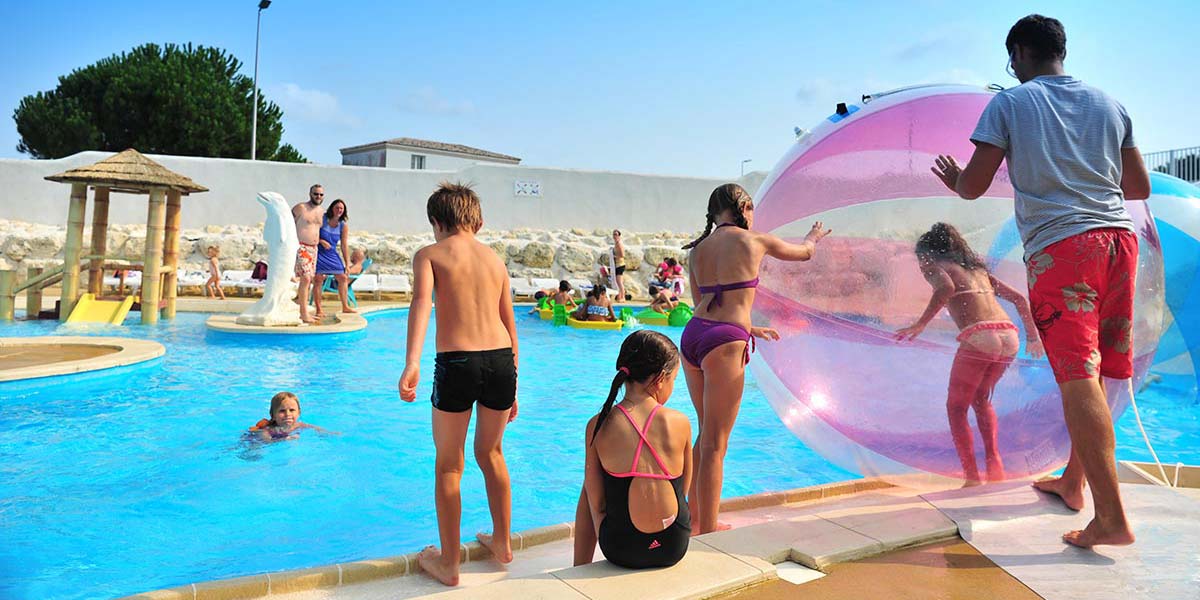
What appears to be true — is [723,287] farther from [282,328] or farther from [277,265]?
[277,265]

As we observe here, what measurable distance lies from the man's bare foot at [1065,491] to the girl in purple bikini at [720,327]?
1.57 meters

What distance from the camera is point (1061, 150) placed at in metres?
3.01

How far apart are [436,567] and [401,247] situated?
19.2m

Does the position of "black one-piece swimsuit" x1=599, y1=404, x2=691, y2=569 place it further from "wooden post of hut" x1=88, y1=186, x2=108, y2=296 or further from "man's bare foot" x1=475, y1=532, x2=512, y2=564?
"wooden post of hut" x1=88, y1=186, x2=108, y2=296

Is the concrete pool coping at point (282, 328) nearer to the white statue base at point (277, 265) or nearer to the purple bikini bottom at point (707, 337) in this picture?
the white statue base at point (277, 265)

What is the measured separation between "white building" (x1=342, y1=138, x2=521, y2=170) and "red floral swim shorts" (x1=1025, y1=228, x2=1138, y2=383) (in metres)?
41.2

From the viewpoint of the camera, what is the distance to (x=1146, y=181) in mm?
3176

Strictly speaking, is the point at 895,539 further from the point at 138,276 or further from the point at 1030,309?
the point at 138,276

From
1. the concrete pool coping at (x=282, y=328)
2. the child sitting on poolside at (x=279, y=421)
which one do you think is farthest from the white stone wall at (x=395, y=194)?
the child sitting on poolside at (x=279, y=421)

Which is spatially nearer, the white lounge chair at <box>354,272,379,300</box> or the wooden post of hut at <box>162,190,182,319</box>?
the wooden post of hut at <box>162,190,182,319</box>

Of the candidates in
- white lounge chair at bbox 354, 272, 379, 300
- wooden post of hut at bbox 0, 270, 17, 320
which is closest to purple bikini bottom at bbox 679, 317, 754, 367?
wooden post of hut at bbox 0, 270, 17, 320

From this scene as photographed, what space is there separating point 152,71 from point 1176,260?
40236 millimetres

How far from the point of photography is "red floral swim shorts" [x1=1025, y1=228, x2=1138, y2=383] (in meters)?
2.93

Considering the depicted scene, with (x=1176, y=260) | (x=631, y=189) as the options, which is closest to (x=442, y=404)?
(x=1176, y=260)
